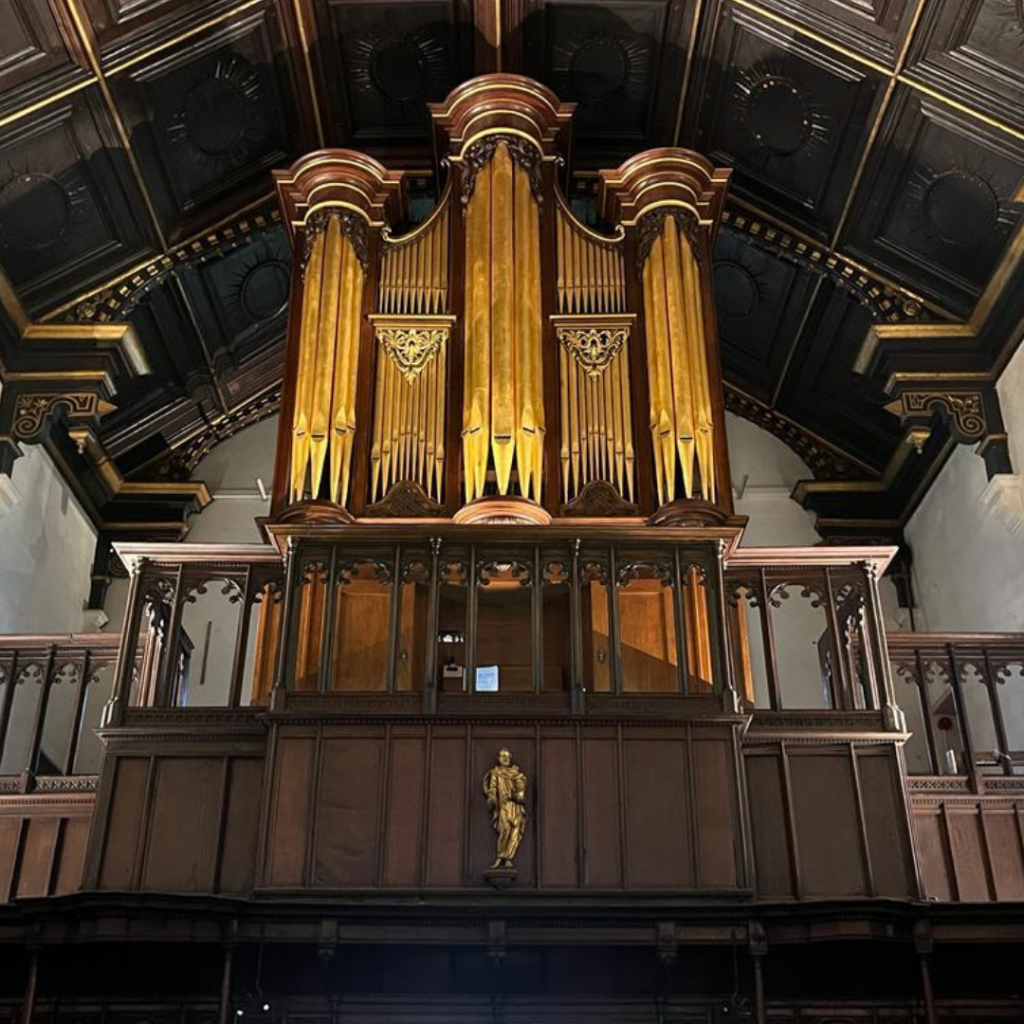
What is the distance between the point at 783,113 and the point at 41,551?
813 centimetres

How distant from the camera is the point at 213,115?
13.1 meters

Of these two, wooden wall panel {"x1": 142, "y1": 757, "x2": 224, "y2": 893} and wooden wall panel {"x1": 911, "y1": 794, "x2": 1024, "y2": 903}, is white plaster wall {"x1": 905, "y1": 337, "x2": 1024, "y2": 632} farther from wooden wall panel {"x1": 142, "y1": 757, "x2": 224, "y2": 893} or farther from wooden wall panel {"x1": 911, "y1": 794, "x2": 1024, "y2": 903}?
wooden wall panel {"x1": 142, "y1": 757, "x2": 224, "y2": 893}

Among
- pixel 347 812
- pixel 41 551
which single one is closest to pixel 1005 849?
pixel 347 812

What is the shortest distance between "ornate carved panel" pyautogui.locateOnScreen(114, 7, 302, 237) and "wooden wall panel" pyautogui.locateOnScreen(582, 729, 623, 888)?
22.4 feet

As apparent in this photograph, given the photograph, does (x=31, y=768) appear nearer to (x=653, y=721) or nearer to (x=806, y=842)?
(x=653, y=721)

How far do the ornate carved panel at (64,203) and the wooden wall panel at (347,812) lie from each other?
5.80 meters

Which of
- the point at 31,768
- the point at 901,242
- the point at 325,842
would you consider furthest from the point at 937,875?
the point at 31,768

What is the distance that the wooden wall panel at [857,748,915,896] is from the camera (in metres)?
9.58

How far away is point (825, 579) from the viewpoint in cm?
1077

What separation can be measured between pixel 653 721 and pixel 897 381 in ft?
16.8

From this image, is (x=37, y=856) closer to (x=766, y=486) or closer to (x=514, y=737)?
(x=514, y=737)

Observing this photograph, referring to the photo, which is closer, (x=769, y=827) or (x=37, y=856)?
(x=769, y=827)

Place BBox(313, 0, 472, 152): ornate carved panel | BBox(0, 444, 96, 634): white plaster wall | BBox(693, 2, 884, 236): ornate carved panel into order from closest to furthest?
BBox(693, 2, 884, 236): ornate carved panel → BBox(313, 0, 472, 152): ornate carved panel → BBox(0, 444, 96, 634): white plaster wall

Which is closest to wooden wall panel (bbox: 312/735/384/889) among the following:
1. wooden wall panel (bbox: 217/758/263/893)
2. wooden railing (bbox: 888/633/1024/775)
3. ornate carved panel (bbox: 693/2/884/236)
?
wooden wall panel (bbox: 217/758/263/893)
